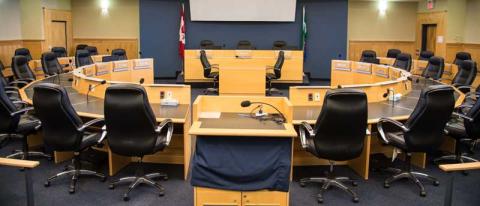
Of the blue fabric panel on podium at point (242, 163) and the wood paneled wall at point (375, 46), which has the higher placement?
the wood paneled wall at point (375, 46)

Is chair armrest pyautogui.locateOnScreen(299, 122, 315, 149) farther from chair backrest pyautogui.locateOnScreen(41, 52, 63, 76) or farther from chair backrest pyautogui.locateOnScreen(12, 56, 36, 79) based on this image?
chair backrest pyautogui.locateOnScreen(41, 52, 63, 76)

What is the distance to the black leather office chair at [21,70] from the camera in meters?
7.71

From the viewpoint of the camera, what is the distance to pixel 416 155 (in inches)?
192

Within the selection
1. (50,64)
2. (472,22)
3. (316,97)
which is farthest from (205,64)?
(472,22)

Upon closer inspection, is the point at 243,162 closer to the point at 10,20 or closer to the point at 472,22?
the point at 10,20

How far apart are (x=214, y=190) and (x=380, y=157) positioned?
2701 millimetres

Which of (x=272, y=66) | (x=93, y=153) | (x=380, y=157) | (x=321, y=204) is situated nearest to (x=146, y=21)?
(x=272, y=66)

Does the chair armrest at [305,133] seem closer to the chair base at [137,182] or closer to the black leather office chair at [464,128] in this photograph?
the chair base at [137,182]

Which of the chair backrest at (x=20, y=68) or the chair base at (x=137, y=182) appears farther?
the chair backrest at (x=20, y=68)

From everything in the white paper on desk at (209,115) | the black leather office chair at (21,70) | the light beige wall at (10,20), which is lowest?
the white paper on desk at (209,115)

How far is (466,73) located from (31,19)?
1031 cm

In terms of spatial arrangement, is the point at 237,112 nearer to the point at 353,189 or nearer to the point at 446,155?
the point at 353,189

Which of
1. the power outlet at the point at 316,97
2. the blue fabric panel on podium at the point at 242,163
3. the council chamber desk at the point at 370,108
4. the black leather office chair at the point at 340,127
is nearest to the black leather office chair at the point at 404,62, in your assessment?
the council chamber desk at the point at 370,108

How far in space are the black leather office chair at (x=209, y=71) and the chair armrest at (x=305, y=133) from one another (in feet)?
19.1
